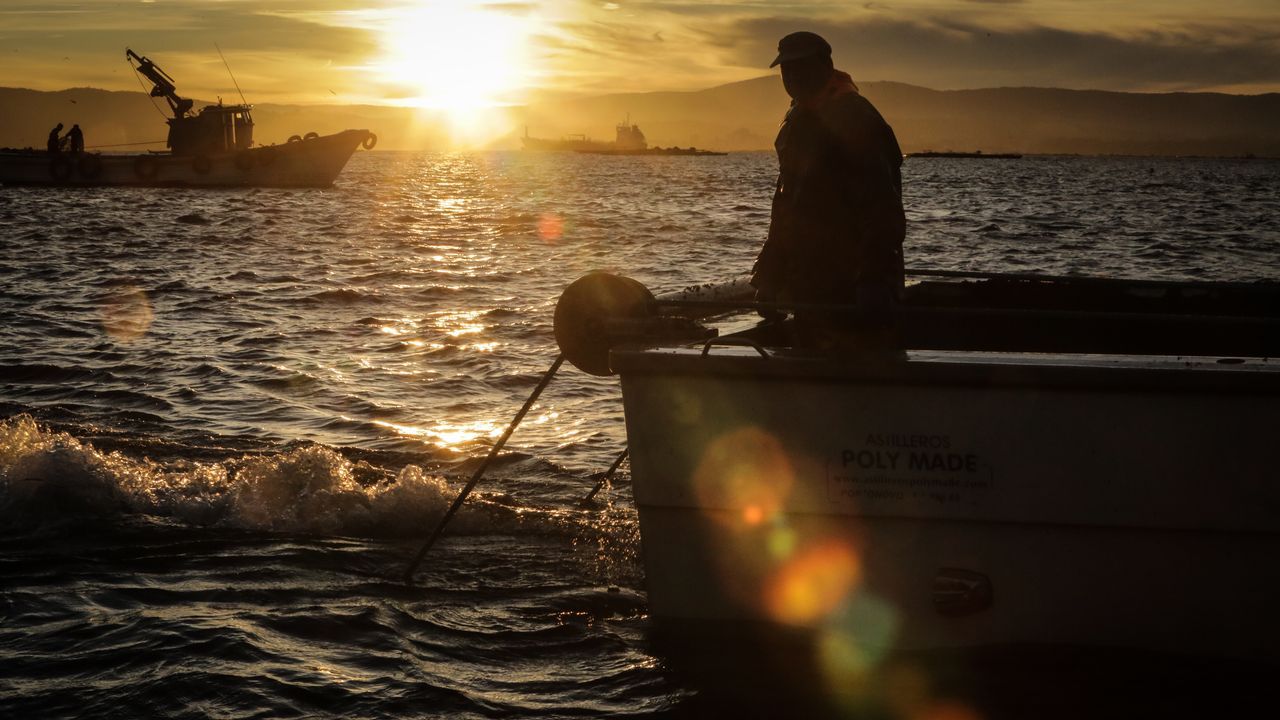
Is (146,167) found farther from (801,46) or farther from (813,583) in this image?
(813,583)

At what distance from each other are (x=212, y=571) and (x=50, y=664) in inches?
47.1

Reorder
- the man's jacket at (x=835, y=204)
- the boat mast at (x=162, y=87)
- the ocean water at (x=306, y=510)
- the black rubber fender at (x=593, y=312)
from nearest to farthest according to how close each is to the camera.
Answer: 1. the man's jacket at (x=835, y=204)
2. the ocean water at (x=306, y=510)
3. the black rubber fender at (x=593, y=312)
4. the boat mast at (x=162, y=87)

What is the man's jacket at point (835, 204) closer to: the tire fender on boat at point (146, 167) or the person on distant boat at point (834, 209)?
the person on distant boat at point (834, 209)

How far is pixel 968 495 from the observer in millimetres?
4297

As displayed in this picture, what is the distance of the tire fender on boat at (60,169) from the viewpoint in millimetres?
61719

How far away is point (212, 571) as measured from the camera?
6.12m

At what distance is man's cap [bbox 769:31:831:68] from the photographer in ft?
15.4

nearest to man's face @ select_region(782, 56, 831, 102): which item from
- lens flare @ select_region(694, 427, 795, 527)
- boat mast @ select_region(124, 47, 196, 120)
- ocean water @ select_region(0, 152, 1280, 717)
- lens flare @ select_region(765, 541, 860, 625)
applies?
lens flare @ select_region(694, 427, 795, 527)

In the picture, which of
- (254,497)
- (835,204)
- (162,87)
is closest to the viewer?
(835,204)

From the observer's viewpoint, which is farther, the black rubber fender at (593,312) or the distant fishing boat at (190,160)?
the distant fishing boat at (190,160)

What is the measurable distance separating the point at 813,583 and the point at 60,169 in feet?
217

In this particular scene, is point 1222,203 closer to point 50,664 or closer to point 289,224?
point 289,224

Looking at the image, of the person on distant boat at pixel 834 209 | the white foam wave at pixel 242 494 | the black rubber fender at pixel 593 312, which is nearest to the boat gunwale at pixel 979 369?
the person on distant boat at pixel 834 209

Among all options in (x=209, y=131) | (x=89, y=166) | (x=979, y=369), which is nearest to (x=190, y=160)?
(x=209, y=131)
